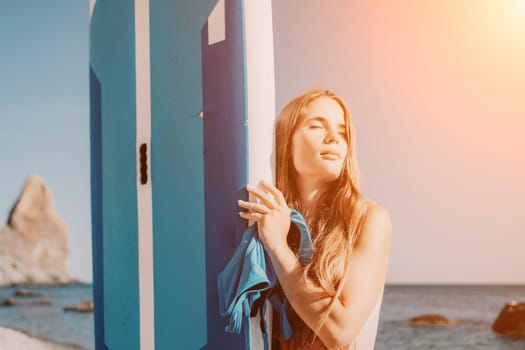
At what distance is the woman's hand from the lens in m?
1.78

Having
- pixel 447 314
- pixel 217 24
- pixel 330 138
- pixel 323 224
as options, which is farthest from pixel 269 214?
pixel 447 314

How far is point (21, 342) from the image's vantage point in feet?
12.2

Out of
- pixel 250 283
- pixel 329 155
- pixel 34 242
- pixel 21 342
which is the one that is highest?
pixel 329 155

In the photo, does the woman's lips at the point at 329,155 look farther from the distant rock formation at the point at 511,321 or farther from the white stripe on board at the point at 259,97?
the distant rock formation at the point at 511,321

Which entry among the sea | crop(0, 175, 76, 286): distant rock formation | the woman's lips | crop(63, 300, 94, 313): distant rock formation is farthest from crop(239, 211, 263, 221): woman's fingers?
crop(63, 300, 94, 313): distant rock formation

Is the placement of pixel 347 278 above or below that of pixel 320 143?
below

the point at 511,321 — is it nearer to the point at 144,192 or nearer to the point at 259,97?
the point at 259,97

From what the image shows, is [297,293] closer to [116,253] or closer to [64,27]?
[116,253]

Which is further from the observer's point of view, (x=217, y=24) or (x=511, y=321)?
(x=511, y=321)

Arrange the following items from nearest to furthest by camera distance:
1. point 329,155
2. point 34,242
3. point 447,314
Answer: point 329,155 < point 447,314 < point 34,242

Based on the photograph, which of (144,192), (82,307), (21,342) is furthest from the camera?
(82,307)

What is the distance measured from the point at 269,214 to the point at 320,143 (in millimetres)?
228

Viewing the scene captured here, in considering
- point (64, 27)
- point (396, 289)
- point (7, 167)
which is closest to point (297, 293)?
point (396, 289)

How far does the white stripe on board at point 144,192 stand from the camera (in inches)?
77.2
